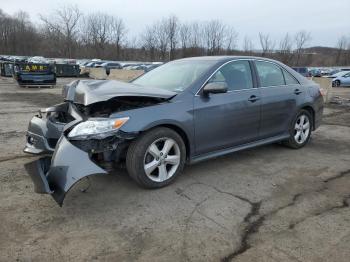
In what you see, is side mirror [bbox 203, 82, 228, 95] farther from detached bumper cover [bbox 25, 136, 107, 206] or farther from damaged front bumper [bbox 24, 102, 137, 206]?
detached bumper cover [bbox 25, 136, 107, 206]

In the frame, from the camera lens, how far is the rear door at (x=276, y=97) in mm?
5203

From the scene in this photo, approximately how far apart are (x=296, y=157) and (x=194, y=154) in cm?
202

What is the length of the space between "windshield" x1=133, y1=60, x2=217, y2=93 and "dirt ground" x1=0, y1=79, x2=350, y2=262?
1.19 m

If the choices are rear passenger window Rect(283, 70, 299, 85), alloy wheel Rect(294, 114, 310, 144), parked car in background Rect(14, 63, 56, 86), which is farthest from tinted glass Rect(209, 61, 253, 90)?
parked car in background Rect(14, 63, 56, 86)

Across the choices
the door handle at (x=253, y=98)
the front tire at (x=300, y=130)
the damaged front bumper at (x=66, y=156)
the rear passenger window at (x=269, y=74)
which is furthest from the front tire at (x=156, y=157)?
the front tire at (x=300, y=130)

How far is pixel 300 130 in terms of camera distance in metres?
5.95

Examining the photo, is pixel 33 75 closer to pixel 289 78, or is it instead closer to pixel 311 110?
pixel 289 78

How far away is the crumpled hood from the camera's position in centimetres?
379

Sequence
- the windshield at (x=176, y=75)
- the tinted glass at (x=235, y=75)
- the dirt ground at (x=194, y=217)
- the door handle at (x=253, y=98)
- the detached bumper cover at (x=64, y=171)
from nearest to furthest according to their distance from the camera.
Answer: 1. the dirt ground at (x=194, y=217)
2. the detached bumper cover at (x=64, y=171)
3. the windshield at (x=176, y=75)
4. the tinted glass at (x=235, y=75)
5. the door handle at (x=253, y=98)

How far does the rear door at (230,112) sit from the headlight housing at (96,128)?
42.2 inches

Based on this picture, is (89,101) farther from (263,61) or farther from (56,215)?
(263,61)

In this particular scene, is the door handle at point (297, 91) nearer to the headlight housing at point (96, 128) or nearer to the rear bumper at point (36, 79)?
the headlight housing at point (96, 128)

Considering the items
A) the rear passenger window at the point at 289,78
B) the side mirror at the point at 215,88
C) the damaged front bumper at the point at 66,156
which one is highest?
the rear passenger window at the point at 289,78

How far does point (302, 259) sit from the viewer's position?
274cm
